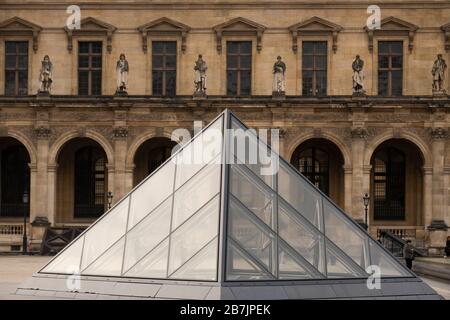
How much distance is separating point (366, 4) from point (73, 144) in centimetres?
1353

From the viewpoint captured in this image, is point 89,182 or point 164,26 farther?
point 89,182

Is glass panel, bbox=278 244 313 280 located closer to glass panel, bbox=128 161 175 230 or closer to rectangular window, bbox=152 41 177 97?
glass panel, bbox=128 161 175 230

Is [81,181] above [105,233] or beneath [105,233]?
above

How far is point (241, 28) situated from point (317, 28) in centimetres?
315

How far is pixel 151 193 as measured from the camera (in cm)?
2225

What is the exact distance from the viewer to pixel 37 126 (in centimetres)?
4356

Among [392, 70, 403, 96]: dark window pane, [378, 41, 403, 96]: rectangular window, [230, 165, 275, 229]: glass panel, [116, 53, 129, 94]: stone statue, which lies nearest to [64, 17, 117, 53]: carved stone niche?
[116, 53, 129, 94]: stone statue

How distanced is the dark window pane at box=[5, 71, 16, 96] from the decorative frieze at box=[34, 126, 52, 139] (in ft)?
12.1

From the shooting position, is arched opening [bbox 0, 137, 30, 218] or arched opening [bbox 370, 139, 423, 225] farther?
arched opening [bbox 0, 137, 30, 218]

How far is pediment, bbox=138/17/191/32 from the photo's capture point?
4628 cm

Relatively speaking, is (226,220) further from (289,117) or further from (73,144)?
(73,144)

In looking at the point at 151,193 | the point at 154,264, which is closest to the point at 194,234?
the point at 154,264

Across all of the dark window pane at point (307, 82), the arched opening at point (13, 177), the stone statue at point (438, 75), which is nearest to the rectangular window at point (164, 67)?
the dark window pane at point (307, 82)

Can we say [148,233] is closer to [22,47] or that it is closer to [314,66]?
[314,66]
